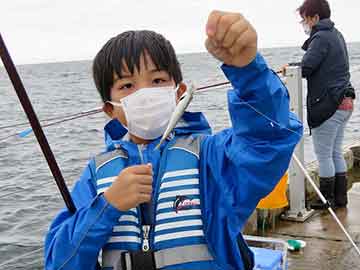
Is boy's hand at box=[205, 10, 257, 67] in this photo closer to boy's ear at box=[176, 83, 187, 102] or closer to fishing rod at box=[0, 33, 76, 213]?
→ boy's ear at box=[176, 83, 187, 102]

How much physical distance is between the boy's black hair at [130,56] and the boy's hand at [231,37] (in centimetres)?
47

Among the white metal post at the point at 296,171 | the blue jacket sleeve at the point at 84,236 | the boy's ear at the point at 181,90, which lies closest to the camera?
the blue jacket sleeve at the point at 84,236

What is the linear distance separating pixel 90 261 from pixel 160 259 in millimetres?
235

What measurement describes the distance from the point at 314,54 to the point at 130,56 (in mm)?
3233

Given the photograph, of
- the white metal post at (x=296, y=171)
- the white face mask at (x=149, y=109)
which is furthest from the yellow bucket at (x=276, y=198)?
the white face mask at (x=149, y=109)

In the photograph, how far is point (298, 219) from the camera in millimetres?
5051

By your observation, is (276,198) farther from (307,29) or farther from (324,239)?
(307,29)

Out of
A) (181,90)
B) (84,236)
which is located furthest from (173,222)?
(181,90)

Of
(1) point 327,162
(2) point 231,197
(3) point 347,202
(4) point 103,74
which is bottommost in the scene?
(3) point 347,202

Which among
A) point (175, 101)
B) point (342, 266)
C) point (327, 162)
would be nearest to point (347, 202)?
point (327, 162)

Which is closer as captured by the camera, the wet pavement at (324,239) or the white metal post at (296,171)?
Answer: the wet pavement at (324,239)

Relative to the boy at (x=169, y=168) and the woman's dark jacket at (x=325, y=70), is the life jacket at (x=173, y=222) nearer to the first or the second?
the boy at (x=169, y=168)

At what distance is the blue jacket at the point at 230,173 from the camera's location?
164 centimetres

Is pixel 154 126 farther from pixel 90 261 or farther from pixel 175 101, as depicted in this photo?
pixel 90 261
